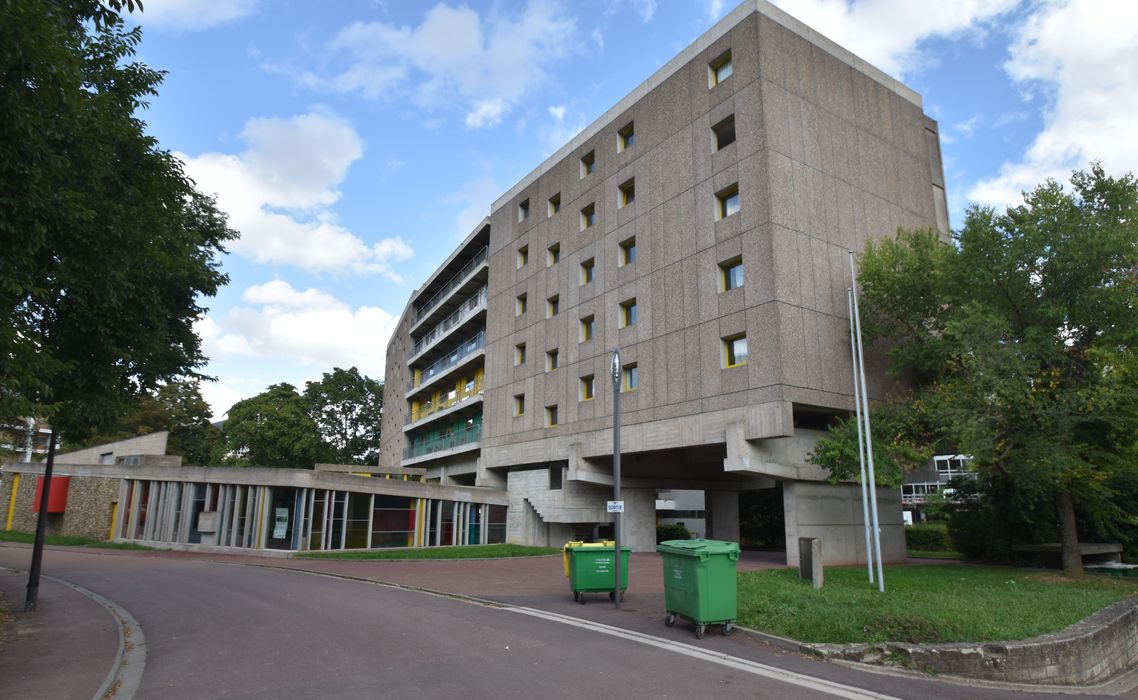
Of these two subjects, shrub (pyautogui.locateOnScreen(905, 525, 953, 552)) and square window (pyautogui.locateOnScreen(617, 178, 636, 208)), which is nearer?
square window (pyautogui.locateOnScreen(617, 178, 636, 208))

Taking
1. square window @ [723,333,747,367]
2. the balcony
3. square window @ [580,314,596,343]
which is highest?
the balcony

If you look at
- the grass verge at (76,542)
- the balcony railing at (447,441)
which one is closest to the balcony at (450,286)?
the balcony railing at (447,441)

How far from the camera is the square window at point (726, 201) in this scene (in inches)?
1002

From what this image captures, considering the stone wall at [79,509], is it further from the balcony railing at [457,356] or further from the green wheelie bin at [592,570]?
the green wheelie bin at [592,570]

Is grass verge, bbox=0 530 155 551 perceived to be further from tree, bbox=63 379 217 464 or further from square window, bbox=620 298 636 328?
tree, bbox=63 379 217 464

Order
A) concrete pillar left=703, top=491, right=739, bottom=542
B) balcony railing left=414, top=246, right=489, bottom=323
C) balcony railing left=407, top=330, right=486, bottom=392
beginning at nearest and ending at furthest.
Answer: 1. concrete pillar left=703, top=491, right=739, bottom=542
2. balcony railing left=407, top=330, right=486, bottom=392
3. balcony railing left=414, top=246, right=489, bottom=323

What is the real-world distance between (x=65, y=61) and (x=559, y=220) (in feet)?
92.1

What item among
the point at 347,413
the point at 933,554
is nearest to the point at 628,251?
the point at 933,554

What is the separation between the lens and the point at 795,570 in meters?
19.2

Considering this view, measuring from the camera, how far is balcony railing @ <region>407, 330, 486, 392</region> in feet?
135

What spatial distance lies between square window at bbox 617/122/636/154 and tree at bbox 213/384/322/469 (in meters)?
34.1

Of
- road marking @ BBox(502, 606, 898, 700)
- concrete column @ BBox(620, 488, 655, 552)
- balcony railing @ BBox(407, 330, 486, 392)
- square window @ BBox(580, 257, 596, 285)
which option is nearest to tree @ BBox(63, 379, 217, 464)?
balcony railing @ BBox(407, 330, 486, 392)

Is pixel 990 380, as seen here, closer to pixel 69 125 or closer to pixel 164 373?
pixel 69 125

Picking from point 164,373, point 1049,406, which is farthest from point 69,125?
point 1049,406
